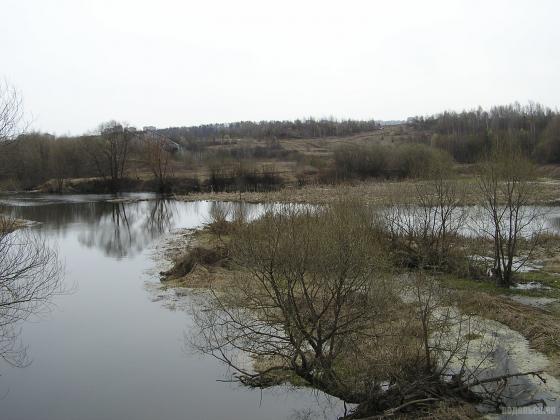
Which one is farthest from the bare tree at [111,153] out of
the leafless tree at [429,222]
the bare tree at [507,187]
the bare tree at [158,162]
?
the bare tree at [507,187]

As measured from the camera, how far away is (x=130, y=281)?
61.9 feet

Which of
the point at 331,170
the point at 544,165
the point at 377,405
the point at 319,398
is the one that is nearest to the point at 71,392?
the point at 319,398

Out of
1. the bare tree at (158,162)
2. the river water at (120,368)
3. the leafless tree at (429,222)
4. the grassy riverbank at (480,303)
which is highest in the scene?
the bare tree at (158,162)

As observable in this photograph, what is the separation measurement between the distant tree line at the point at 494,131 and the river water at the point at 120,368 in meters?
12.1

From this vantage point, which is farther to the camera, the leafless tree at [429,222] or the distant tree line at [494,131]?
the distant tree line at [494,131]

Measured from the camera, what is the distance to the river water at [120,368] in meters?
9.37

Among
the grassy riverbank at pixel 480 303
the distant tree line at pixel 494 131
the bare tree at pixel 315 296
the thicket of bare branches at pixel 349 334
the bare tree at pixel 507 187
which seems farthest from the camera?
the distant tree line at pixel 494 131

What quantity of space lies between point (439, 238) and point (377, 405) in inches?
414

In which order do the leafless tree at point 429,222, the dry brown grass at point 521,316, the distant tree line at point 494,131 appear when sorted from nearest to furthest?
the dry brown grass at point 521,316, the leafless tree at point 429,222, the distant tree line at point 494,131

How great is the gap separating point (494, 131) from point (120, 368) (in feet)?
231

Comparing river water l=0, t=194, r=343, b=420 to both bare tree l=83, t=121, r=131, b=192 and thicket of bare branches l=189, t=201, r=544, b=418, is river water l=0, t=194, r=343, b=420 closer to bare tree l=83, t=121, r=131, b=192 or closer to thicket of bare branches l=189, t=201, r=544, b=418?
thicket of bare branches l=189, t=201, r=544, b=418

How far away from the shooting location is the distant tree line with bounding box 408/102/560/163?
5588cm

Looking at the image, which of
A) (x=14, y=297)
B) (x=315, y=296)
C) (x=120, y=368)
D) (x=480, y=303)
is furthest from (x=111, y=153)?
(x=315, y=296)

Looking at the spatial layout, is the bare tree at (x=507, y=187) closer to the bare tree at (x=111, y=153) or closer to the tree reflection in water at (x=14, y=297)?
the tree reflection in water at (x=14, y=297)
